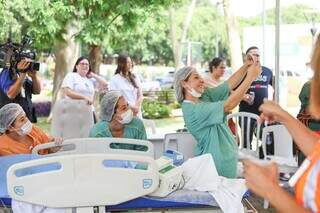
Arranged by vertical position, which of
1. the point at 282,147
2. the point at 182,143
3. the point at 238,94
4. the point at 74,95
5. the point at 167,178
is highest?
the point at 238,94

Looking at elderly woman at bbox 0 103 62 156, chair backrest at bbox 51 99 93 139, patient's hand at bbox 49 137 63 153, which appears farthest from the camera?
chair backrest at bbox 51 99 93 139

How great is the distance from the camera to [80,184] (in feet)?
8.18

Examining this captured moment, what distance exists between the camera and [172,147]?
13.3ft

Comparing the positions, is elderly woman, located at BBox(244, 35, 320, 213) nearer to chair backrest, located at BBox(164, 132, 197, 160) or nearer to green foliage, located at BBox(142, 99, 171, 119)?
chair backrest, located at BBox(164, 132, 197, 160)

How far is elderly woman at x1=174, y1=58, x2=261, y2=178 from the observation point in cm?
321

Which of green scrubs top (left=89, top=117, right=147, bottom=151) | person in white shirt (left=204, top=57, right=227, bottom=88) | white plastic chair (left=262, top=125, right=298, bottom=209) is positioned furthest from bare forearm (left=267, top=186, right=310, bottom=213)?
person in white shirt (left=204, top=57, right=227, bottom=88)

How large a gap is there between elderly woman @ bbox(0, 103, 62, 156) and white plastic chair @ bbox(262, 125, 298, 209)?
6.77 feet

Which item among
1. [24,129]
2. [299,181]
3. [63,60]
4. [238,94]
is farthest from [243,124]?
[63,60]

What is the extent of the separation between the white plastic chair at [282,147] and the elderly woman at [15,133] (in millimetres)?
2064

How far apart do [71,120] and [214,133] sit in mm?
2325

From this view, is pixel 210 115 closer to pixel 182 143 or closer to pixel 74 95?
pixel 182 143

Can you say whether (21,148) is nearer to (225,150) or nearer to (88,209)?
(88,209)

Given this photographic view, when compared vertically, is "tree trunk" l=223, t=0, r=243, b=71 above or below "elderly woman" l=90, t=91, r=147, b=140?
above

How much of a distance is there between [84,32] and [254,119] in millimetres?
4021
